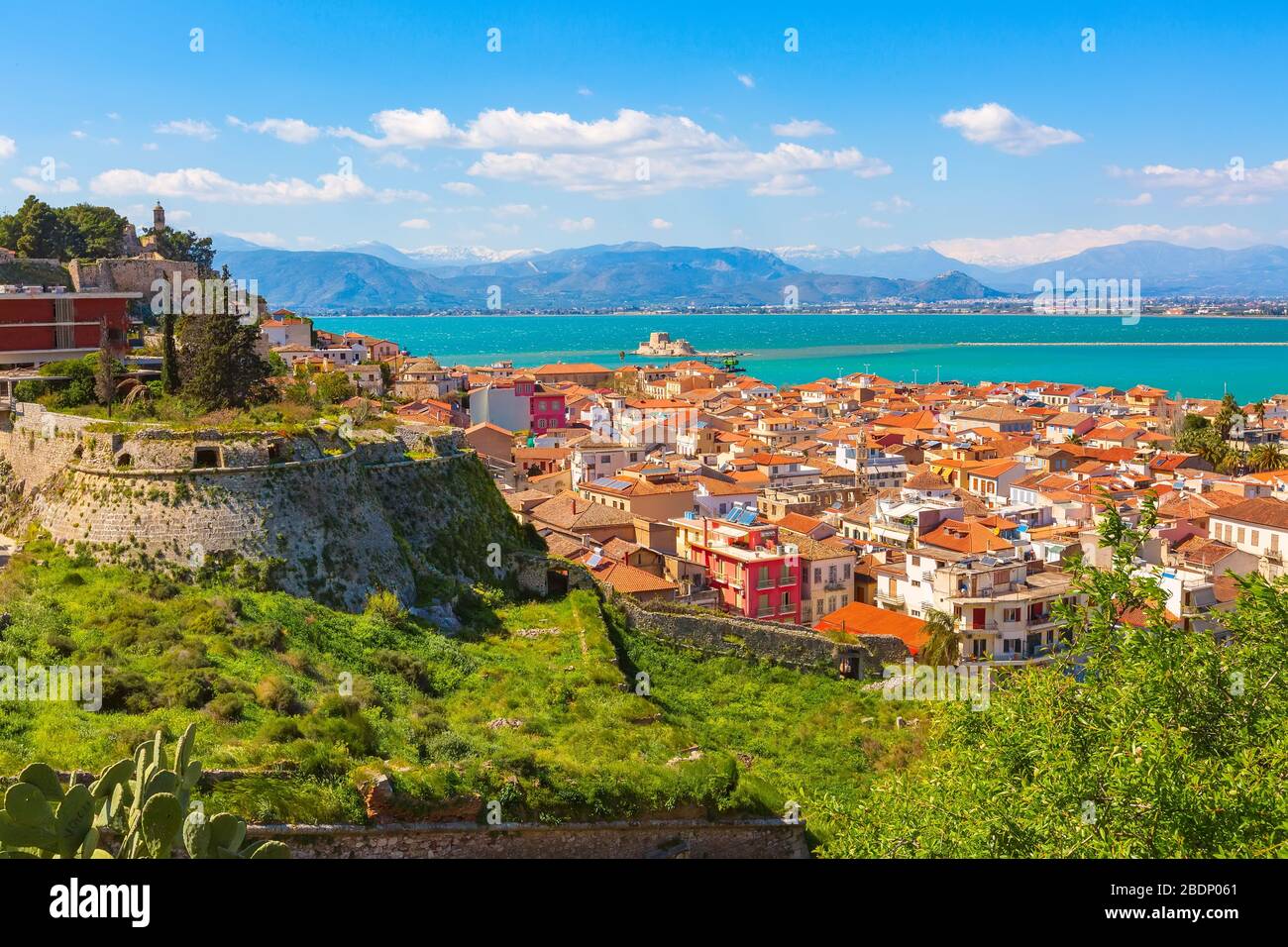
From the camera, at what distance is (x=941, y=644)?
28.7 metres

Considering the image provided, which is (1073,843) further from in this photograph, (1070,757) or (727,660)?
(727,660)

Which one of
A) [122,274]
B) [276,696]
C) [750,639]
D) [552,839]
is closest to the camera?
[552,839]

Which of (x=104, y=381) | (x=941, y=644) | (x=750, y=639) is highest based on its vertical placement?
(x=104, y=381)

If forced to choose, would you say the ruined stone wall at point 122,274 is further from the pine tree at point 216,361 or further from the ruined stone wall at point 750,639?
the ruined stone wall at point 750,639

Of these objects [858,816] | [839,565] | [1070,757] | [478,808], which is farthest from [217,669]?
[839,565]

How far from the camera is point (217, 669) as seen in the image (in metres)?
17.1

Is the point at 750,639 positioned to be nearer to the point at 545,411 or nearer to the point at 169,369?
the point at 169,369

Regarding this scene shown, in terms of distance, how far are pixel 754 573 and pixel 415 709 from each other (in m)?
16.4

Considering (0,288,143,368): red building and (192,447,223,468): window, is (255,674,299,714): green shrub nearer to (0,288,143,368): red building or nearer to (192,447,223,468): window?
(192,447,223,468): window

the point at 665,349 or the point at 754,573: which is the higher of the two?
the point at 665,349

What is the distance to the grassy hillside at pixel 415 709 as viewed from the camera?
13953mm

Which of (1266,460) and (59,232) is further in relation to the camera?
(1266,460)

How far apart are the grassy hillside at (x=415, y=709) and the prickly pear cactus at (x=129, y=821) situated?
6.42m

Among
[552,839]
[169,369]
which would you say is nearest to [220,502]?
[169,369]
